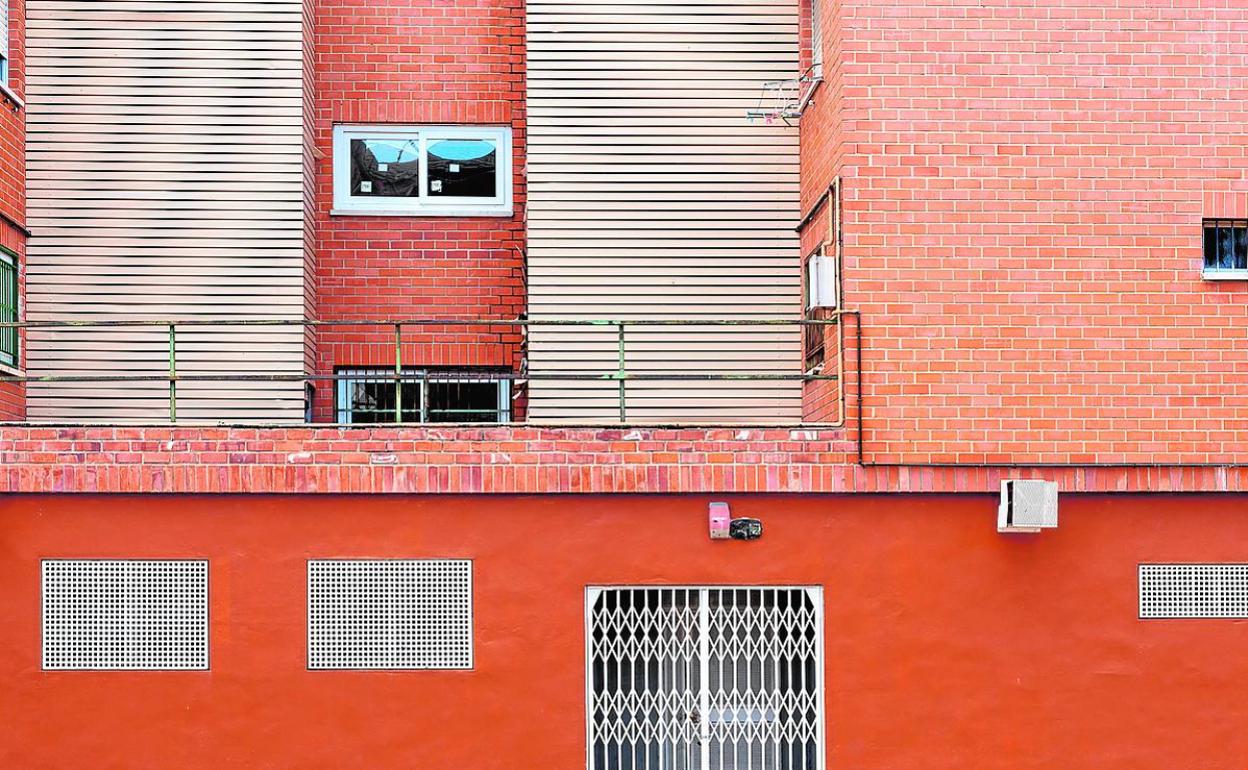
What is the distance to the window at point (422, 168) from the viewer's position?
50.7ft

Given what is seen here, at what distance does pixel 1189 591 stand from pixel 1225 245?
2.69 meters

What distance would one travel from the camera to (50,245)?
47.5 feet

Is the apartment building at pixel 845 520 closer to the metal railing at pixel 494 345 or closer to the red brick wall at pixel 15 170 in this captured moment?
the metal railing at pixel 494 345

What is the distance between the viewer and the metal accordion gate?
489 inches

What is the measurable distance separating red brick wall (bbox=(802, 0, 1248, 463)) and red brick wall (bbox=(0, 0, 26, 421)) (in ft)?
22.9

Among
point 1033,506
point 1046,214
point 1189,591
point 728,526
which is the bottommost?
point 1189,591

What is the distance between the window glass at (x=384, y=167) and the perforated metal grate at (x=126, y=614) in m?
4.62

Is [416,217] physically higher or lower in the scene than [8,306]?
higher

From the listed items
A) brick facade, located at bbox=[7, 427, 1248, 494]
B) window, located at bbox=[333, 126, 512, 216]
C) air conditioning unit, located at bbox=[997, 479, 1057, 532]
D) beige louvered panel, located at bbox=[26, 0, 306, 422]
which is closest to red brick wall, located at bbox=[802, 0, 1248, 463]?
brick facade, located at bbox=[7, 427, 1248, 494]

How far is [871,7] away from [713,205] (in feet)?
8.59

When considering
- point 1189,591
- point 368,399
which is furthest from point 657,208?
point 1189,591

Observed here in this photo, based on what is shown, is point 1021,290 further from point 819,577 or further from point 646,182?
point 646,182

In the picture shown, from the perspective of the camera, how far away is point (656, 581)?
12.3 m

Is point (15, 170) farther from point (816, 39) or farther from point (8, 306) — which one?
point (816, 39)
